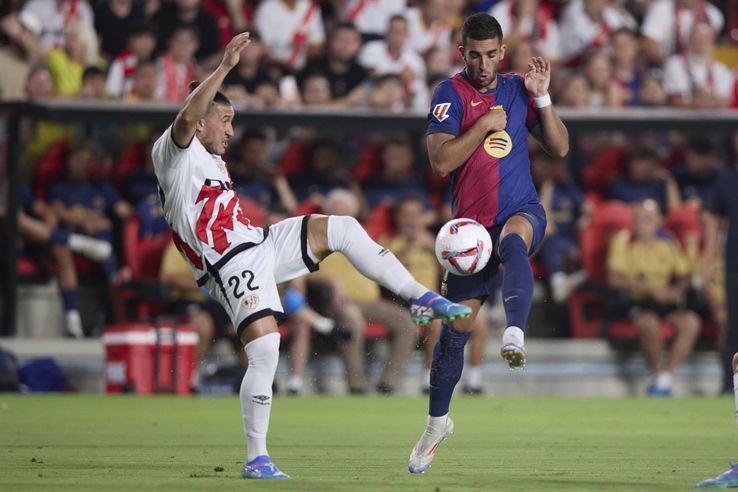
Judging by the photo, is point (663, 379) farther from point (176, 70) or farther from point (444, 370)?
point (444, 370)

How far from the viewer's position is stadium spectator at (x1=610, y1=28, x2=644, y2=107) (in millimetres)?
17906

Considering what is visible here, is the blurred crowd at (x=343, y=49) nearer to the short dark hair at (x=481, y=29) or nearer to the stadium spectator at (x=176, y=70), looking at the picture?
the stadium spectator at (x=176, y=70)

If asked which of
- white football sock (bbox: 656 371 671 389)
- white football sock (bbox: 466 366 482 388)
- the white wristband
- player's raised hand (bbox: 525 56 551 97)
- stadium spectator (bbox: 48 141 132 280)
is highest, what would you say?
player's raised hand (bbox: 525 56 551 97)

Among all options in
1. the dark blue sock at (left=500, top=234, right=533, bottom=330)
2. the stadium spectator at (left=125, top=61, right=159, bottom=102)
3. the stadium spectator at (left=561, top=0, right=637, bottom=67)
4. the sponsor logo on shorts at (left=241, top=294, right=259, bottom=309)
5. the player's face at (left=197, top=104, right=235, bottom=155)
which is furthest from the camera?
the stadium spectator at (left=561, top=0, right=637, bottom=67)

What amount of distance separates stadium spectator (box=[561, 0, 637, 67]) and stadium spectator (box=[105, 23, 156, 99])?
5.86 m

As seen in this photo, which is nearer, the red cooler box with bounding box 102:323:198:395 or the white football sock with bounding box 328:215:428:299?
the white football sock with bounding box 328:215:428:299

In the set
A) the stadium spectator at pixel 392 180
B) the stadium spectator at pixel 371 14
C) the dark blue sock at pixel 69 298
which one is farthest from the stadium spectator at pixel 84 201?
the stadium spectator at pixel 371 14

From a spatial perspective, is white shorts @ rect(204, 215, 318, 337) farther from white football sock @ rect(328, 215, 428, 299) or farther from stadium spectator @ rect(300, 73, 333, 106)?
stadium spectator @ rect(300, 73, 333, 106)

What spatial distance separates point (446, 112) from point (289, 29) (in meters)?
9.85

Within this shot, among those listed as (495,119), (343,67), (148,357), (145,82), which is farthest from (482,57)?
(343,67)

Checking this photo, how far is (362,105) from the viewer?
55.2 ft

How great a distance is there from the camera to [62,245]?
49.9 feet

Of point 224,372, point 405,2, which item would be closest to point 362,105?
point 405,2

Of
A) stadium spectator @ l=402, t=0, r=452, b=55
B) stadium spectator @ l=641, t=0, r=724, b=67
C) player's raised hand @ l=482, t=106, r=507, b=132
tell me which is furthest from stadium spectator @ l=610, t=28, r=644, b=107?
player's raised hand @ l=482, t=106, r=507, b=132
